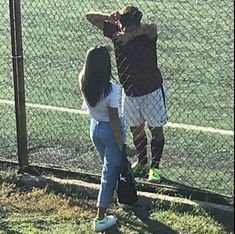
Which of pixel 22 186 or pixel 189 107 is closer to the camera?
pixel 22 186

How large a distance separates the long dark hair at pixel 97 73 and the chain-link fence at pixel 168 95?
61.5 inches

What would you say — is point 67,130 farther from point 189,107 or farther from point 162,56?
point 162,56

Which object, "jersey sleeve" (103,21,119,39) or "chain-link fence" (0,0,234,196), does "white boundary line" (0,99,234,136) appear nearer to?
"chain-link fence" (0,0,234,196)

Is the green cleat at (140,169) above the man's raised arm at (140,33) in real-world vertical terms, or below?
below

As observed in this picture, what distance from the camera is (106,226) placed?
6.07 meters

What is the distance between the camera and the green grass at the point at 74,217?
6.12 meters

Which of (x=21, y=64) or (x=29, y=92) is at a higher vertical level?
(x=21, y=64)

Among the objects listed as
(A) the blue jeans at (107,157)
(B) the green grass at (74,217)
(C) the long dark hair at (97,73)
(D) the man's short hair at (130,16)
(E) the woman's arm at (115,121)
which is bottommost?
(B) the green grass at (74,217)

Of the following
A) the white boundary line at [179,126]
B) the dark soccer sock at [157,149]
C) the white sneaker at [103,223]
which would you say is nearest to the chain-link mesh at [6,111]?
the white boundary line at [179,126]

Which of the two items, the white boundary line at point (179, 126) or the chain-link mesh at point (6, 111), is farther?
the white boundary line at point (179, 126)

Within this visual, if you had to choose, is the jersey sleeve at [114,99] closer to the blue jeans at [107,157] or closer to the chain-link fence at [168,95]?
the blue jeans at [107,157]

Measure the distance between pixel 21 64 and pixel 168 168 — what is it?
66.9 inches

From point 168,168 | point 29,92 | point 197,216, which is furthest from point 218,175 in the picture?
point 29,92

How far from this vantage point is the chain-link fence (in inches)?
301
